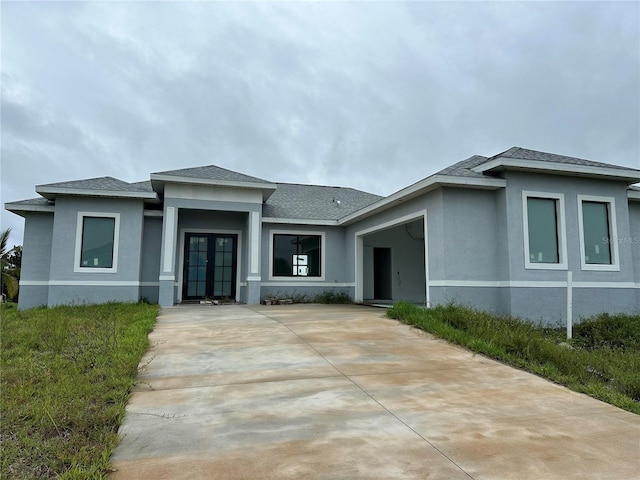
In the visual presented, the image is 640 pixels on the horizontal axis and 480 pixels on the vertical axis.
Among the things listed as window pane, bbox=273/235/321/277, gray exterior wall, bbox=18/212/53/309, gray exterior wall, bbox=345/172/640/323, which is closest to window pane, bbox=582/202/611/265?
gray exterior wall, bbox=345/172/640/323

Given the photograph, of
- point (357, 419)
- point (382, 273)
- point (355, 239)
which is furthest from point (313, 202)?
point (357, 419)

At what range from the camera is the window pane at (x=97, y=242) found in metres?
11.9

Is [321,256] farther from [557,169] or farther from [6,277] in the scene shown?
[6,277]

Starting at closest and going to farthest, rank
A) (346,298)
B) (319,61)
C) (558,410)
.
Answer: (558,410), (346,298), (319,61)

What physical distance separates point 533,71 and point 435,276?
418 inches

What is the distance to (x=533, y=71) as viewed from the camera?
15375 mm

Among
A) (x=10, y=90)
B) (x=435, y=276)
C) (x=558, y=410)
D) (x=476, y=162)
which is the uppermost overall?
(x=10, y=90)

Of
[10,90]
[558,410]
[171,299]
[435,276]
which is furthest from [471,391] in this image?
[10,90]

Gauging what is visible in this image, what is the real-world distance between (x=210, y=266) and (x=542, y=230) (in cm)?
1043

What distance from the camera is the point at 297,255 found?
48.6 ft

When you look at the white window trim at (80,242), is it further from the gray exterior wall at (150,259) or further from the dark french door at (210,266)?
the dark french door at (210,266)

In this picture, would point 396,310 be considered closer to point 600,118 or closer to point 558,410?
point 558,410

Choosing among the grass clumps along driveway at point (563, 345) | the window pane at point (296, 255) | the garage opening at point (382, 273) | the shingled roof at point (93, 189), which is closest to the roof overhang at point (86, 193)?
the shingled roof at point (93, 189)

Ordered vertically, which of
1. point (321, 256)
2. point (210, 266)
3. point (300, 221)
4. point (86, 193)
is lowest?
point (210, 266)
